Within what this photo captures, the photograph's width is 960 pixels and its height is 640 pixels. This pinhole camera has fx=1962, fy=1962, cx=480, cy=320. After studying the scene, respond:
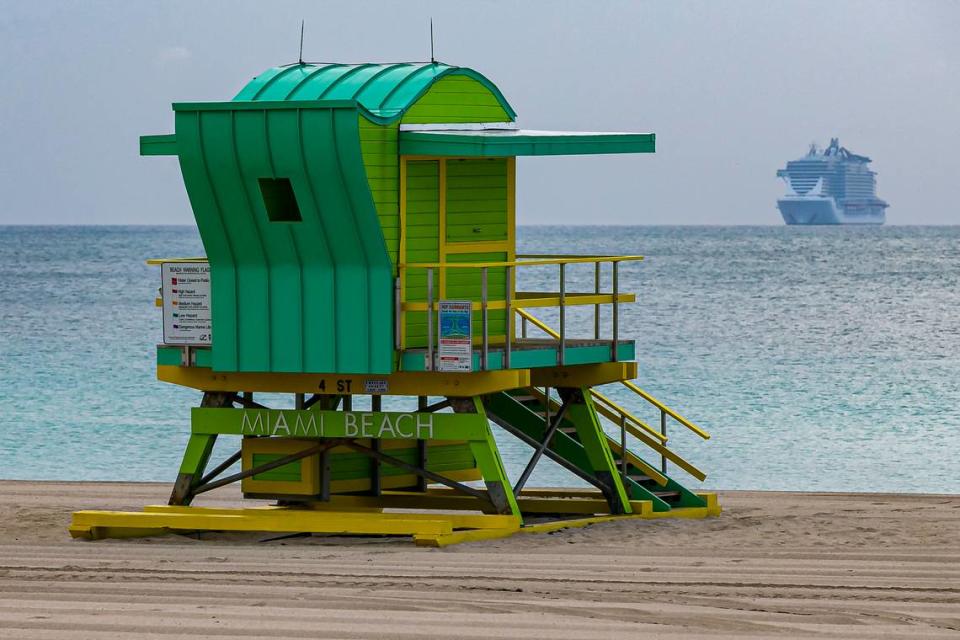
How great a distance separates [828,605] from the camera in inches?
439

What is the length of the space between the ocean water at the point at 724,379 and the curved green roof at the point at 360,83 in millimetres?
9079

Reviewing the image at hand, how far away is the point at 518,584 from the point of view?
1188 centimetres

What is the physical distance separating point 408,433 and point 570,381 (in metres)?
1.88

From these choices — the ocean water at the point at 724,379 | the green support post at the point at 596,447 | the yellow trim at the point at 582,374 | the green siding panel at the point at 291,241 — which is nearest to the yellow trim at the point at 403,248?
the green siding panel at the point at 291,241

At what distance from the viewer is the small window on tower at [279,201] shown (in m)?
14.4

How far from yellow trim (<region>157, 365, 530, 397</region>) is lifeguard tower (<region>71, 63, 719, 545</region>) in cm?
2

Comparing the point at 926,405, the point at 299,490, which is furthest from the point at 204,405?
the point at 926,405

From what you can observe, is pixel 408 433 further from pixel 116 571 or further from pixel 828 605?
pixel 828 605

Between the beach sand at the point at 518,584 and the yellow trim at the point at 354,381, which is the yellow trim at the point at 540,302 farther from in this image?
the beach sand at the point at 518,584

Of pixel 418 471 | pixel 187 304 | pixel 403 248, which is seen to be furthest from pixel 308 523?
pixel 403 248

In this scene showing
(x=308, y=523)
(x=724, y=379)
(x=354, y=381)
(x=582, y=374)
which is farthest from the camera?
(x=724, y=379)

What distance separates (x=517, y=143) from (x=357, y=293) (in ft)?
5.28

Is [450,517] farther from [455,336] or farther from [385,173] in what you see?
[385,173]

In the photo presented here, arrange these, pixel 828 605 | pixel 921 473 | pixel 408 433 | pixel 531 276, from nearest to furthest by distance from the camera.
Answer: pixel 828 605 < pixel 408 433 < pixel 921 473 < pixel 531 276
